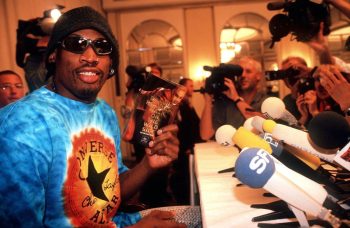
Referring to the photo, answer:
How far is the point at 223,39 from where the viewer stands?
330 inches

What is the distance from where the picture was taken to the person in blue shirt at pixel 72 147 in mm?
1004

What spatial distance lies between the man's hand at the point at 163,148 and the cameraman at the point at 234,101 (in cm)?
136

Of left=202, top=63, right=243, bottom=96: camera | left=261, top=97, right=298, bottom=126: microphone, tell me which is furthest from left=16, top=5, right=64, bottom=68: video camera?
left=261, top=97, right=298, bottom=126: microphone

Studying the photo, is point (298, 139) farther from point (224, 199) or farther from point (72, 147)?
point (72, 147)

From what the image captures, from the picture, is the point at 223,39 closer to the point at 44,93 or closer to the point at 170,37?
the point at 170,37

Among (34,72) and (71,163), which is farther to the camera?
(34,72)

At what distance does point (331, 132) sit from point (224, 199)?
0.56m

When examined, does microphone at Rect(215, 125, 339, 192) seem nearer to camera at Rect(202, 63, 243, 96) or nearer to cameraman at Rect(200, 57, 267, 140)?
cameraman at Rect(200, 57, 267, 140)

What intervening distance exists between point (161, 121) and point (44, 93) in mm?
461

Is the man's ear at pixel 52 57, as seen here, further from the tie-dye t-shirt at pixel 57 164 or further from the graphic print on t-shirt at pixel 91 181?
the graphic print on t-shirt at pixel 91 181

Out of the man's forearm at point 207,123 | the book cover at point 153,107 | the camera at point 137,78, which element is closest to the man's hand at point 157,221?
the book cover at point 153,107

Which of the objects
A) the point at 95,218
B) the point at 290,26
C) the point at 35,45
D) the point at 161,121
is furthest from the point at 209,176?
the point at 35,45

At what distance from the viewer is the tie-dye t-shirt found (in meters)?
0.99

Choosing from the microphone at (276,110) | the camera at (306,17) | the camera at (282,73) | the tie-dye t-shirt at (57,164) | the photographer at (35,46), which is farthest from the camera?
the camera at (282,73)
